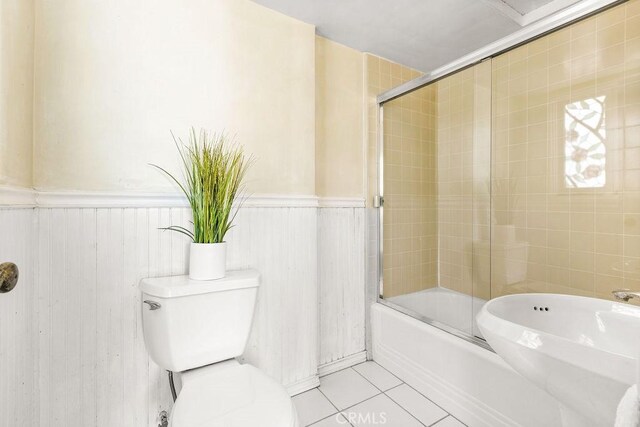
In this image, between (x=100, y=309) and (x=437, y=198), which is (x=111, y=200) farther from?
(x=437, y=198)

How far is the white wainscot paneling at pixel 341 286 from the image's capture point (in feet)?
5.98

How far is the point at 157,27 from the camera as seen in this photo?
4.14 ft

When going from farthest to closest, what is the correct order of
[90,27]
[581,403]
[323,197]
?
[323,197], [90,27], [581,403]

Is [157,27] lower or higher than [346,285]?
higher

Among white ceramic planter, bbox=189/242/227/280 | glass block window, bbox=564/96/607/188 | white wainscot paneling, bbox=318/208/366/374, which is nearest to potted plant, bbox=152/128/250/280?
white ceramic planter, bbox=189/242/227/280

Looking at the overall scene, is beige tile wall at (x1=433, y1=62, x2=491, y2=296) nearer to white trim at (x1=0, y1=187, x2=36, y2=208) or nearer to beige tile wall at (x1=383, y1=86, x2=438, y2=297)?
beige tile wall at (x1=383, y1=86, x2=438, y2=297)

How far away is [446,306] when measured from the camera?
71.9 inches

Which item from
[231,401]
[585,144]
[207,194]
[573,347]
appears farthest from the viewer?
[585,144]

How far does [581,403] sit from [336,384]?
1.27 metres

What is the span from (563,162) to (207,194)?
1.81 meters

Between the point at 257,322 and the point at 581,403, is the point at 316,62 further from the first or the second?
the point at 581,403

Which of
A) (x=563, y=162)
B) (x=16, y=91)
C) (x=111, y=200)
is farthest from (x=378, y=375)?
→ (x=16, y=91)

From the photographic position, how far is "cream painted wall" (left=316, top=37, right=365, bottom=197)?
1816 mm

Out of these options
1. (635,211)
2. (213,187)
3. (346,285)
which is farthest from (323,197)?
(635,211)
